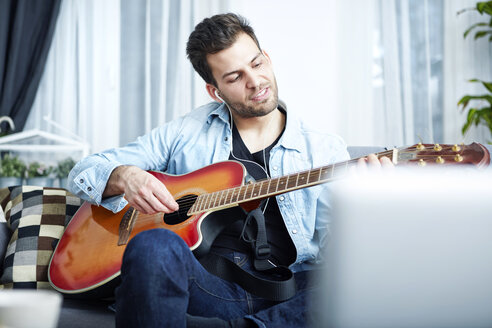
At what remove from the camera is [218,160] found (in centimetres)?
152

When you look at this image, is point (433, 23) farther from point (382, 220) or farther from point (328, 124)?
point (382, 220)

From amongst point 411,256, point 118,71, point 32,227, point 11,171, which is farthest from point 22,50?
point 411,256

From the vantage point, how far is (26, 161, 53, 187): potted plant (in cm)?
284

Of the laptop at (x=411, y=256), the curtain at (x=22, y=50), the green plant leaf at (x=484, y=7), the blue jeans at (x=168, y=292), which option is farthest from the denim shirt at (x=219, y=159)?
the curtain at (x=22, y=50)

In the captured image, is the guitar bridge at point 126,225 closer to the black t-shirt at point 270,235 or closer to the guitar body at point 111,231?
the guitar body at point 111,231

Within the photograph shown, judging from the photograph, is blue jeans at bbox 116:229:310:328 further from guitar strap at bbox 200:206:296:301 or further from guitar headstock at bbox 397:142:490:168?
guitar headstock at bbox 397:142:490:168

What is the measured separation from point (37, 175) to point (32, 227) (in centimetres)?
149

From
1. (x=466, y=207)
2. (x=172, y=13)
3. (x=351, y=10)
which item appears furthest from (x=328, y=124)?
(x=466, y=207)

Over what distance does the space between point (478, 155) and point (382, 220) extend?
19.9 inches

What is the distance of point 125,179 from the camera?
1350 mm

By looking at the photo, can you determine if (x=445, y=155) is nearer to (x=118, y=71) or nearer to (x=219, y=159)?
(x=219, y=159)

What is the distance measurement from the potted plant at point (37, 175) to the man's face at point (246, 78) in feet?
5.83

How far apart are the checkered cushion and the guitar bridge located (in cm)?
31

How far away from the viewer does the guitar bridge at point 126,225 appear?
1262 millimetres
